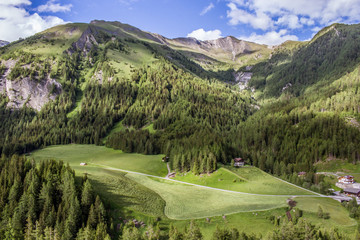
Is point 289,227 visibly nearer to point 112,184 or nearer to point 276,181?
point 276,181

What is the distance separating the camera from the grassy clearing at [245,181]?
83819 mm

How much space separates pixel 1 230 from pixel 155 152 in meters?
105

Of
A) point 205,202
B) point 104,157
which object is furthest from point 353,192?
point 104,157

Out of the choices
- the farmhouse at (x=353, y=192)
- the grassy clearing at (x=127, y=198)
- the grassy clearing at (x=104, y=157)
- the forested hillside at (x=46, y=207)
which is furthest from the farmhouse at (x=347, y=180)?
the forested hillside at (x=46, y=207)

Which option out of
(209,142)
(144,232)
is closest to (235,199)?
(144,232)

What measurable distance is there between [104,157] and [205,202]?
87.5 m

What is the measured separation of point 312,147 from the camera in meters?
155

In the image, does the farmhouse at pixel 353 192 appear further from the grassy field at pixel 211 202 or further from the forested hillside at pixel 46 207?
the forested hillside at pixel 46 207

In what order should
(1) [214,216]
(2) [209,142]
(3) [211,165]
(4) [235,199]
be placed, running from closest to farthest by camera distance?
1. (1) [214,216]
2. (4) [235,199]
3. (3) [211,165]
4. (2) [209,142]

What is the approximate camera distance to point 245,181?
94.9 meters

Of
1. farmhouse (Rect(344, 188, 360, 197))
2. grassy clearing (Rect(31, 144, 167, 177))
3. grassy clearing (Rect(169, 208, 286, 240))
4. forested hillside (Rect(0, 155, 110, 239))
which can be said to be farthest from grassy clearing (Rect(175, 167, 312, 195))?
forested hillside (Rect(0, 155, 110, 239))

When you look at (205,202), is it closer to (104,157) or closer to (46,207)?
(46,207)

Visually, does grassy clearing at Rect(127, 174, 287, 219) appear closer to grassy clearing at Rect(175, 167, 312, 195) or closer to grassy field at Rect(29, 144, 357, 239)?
grassy field at Rect(29, 144, 357, 239)

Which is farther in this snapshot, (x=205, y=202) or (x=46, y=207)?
(x=205, y=202)
